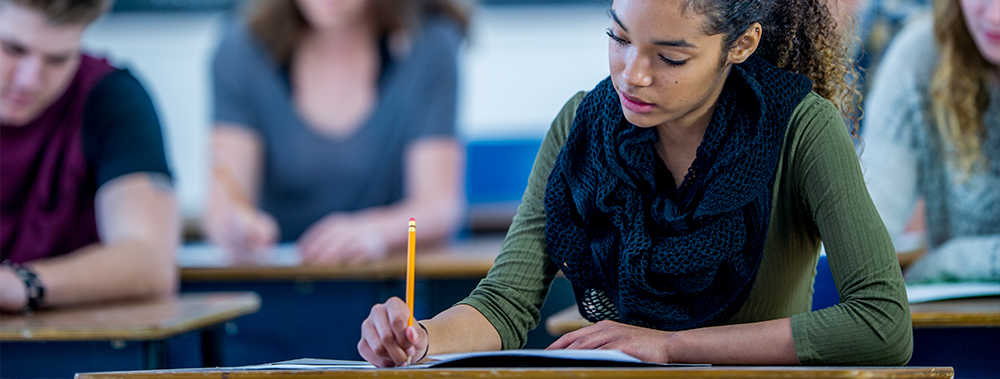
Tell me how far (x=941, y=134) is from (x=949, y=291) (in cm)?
48

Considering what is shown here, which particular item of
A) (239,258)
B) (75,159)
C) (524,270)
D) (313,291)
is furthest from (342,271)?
(524,270)

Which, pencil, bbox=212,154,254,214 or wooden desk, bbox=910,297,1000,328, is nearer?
wooden desk, bbox=910,297,1000,328

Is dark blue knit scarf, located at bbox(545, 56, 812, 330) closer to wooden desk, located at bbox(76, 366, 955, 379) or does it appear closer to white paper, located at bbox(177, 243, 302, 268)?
wooden desk, located at bbox(76, 366, 955, 379)

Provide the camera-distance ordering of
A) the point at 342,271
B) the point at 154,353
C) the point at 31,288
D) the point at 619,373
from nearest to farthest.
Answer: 1. the point at 619,373
2. the point at 154,353
3. the point at 31,288
4. the point at 342,271

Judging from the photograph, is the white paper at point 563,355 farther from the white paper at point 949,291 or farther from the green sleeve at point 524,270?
the white paper at point 949,291

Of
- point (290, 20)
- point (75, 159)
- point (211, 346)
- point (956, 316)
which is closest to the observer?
point (956, 316)

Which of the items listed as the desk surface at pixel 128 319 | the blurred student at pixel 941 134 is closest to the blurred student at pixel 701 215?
the desk surface at pixel 128 319

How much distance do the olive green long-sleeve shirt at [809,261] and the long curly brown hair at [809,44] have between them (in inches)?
2.8

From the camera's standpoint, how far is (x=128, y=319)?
154 centimetres

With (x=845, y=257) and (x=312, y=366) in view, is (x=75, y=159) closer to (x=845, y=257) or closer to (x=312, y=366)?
(x=312, y=366)

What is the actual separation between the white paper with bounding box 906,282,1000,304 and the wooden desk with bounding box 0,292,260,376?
1.14m

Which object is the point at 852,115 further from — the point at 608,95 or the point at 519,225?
the point at 519,225

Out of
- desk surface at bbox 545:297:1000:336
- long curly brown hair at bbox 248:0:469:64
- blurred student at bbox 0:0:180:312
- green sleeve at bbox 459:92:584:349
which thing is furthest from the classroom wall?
green sleeve at bbox 459:92:584:349

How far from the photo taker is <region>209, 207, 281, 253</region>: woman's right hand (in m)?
2.31
